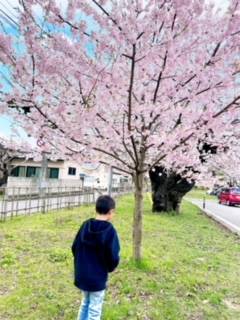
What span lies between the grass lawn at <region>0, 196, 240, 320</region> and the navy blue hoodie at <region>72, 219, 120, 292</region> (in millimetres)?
1041

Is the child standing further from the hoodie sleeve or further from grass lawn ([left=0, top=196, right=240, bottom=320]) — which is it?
grass lawn ([left=0, top=196, right=240, bottom=320])

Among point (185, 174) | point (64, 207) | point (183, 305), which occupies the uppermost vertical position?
point (185, 174)

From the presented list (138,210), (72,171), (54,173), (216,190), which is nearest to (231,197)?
(216,190)

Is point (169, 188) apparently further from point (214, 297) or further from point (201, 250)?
point (214, 297)

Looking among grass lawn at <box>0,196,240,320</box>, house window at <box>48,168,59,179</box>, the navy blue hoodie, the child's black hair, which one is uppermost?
house window at <box>48,168,59,179</box>

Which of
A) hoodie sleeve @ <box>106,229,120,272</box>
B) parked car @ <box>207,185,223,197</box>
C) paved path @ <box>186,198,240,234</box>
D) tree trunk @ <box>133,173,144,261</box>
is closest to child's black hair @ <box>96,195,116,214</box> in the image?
hoodie sleeve @ <box>106,229,120,272</box>

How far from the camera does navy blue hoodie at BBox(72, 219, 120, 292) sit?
3.17 meters

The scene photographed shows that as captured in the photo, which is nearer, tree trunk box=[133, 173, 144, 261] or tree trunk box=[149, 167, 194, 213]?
tree trunk box=[133, 173, 144, 261]

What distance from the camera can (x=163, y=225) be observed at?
40.6 feet

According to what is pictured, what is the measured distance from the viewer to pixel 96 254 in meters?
3.19

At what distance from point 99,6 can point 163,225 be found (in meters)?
9.42

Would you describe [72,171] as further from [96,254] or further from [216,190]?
[96,254]

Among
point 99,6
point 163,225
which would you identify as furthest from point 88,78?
point 163,225

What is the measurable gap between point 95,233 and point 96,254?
18 cm
